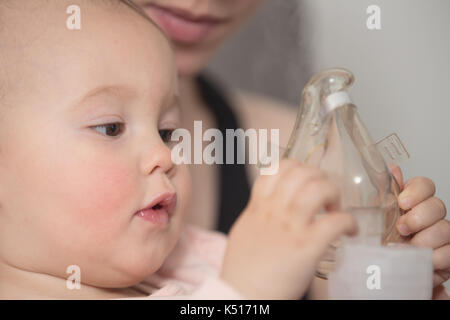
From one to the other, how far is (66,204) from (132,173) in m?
0.09

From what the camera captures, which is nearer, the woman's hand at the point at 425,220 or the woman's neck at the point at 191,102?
the woman's hand at the point at 425,220

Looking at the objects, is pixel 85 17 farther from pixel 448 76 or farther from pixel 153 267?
pixel 448 76

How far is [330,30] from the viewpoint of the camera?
3.24 feet

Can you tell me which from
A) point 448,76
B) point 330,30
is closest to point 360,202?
point 448,76

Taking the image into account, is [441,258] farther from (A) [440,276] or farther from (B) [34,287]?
(B) [34,287]

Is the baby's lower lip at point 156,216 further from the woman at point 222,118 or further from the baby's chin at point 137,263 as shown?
the woman at point 222,118

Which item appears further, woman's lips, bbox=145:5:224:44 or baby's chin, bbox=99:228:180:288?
woman's lips, bbox=145:5:224:44

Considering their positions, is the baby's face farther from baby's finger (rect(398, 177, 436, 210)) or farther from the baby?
baby's finger (rect(398, 177, 436, 210))

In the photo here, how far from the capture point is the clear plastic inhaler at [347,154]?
54cm

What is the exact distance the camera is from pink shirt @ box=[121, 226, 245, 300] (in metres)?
0.83

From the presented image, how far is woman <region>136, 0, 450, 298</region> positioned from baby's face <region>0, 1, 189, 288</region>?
24cm

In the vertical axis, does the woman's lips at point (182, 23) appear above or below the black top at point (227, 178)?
above

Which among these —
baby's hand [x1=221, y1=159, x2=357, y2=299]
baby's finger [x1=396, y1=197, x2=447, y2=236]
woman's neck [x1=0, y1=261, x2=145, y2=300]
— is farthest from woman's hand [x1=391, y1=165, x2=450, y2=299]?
woman's neck [x1=0, y1=261, x2=145, y2=300]

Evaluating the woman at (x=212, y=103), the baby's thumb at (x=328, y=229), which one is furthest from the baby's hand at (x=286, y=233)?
the woman at (x=212, y=103)
